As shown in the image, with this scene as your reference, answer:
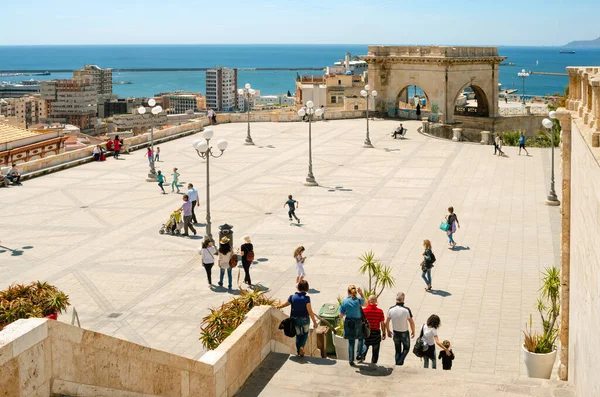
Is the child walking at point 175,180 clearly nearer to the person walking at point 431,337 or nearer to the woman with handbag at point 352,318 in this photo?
the person walking at point 431,337

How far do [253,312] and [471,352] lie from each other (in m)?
4.59

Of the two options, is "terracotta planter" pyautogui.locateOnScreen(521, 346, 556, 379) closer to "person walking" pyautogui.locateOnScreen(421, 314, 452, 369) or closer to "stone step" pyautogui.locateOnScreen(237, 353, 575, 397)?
"stone step" pyautogui.locateOnScreen(237, 353, 575, 397)

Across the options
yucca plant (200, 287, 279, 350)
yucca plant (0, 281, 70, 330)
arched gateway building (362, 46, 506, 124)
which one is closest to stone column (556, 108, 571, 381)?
yucca plant (200, 287, 279, 350)

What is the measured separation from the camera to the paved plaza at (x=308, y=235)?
16000 millimetres

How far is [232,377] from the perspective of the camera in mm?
10125

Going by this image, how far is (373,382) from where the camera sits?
10555 millimetres

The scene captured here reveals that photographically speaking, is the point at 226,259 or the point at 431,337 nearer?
the point at 431,337

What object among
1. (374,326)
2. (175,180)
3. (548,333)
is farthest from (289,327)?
(175,180)

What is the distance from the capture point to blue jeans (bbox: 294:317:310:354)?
442 inches

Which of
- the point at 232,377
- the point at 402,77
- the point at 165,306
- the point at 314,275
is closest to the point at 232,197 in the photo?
the point at 314,275

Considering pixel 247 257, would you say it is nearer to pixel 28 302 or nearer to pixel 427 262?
pixel 427 262

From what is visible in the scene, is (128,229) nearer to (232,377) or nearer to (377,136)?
(232,377)

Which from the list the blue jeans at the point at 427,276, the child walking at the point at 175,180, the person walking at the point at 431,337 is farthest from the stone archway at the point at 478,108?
the person walking at the point at 431,337

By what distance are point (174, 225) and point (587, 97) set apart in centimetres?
1352
